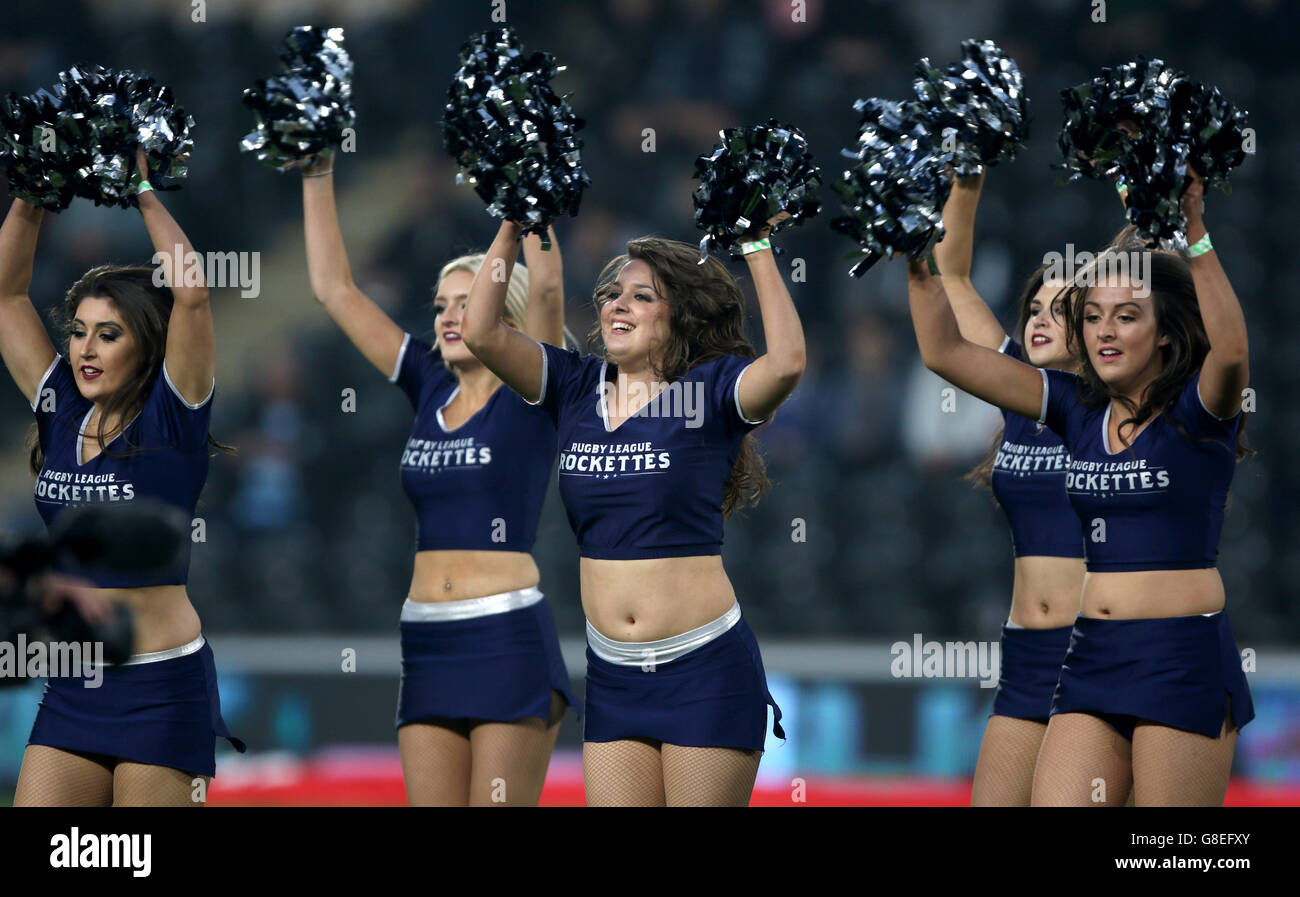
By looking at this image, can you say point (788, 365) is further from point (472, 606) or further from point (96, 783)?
point (96, 783)

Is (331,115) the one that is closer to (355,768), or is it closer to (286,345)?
(355,768)

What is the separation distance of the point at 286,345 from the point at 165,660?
473 cm

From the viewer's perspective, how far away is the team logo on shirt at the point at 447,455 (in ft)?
14.3

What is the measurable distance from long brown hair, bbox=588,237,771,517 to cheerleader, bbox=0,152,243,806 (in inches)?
42.9

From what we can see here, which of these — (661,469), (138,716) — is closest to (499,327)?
(661,469)

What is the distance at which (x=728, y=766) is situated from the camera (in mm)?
3543

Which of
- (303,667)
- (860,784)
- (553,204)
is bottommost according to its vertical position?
(860,784)

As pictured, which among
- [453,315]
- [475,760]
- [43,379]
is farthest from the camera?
[453,315]

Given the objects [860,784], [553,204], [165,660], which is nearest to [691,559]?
[553,204]

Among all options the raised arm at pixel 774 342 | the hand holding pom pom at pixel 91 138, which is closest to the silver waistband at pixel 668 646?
A: the raised arm at pixel 774 342

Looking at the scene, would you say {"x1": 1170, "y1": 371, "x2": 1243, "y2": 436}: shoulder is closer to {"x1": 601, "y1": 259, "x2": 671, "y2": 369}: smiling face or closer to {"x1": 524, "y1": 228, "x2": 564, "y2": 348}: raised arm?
{"x1": 601, "y1": 259, "x2": 671, "y2": 369}: smiling face

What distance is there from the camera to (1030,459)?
14.1ft

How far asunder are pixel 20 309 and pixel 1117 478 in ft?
9.18

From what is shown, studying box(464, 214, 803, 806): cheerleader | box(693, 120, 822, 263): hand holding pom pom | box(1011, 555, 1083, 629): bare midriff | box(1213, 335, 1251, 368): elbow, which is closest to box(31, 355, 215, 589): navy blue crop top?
box(464, 214, 803, 806): cheerleader
